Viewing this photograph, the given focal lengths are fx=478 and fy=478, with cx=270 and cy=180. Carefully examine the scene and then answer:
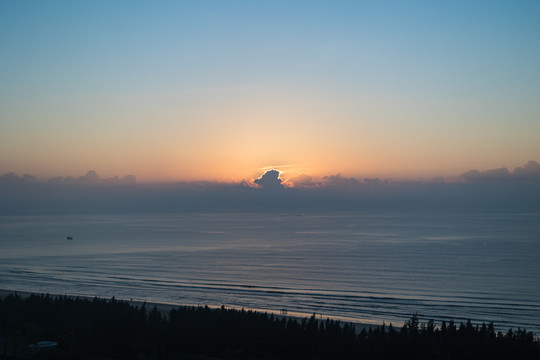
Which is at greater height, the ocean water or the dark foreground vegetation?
the dark foreground vegetation

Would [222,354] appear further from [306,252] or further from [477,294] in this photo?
[306,252]

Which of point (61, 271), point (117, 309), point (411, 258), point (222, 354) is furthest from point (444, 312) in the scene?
point (61, 271)

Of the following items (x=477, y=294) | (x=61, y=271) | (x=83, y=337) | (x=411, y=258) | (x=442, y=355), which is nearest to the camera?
(x=442, y=355)

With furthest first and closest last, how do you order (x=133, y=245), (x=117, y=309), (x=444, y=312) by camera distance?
1. (x=133, y=245)
2. (x=444, y=312)
3. (x=117, y=309)

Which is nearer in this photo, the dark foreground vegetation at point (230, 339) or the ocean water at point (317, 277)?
the dark foreground vegetation at point (230, 339)

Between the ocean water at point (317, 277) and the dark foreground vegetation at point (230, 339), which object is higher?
the dark foreground vegetation at point (230, 339)

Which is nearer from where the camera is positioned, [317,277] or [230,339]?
[230,339]

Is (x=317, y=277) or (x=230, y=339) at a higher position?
(x=230, y=339)

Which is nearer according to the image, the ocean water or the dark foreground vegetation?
the dark foreground vegetation
